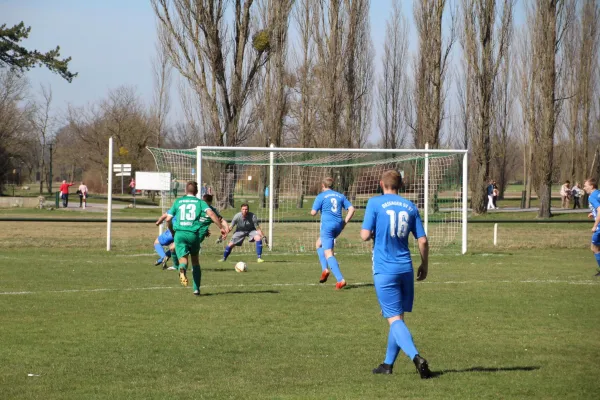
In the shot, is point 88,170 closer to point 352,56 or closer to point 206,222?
point 352,56

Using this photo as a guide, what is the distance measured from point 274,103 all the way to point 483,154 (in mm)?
11777

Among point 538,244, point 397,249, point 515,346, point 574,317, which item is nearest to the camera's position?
point 397,249

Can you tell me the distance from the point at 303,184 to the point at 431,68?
16808mm

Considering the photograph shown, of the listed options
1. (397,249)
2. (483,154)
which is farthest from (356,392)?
(483,154)

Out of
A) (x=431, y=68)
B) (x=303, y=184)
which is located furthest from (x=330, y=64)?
(x=303, y=184)

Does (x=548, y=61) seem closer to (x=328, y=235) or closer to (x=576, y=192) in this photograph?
(x=576, y=192)

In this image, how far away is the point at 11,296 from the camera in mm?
14008

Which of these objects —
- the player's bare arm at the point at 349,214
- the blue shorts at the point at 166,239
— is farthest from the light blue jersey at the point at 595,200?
the blue shorts at the point at 166,239

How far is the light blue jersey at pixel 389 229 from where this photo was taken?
826cm

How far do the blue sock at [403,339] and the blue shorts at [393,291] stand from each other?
0.42 ft

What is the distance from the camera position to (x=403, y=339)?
26.4 ft

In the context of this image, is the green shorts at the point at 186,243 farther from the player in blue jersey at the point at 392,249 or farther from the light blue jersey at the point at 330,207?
the player in blue jersey at the point at 392,249

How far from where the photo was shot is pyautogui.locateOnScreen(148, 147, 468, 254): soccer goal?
25.6m

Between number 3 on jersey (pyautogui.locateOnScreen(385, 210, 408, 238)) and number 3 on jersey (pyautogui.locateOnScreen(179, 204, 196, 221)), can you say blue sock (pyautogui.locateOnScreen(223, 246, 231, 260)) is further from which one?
number 3 on jersey (pyautogui.locateOnScreen(385, 210, 408, 238))
